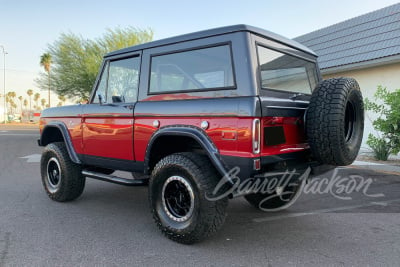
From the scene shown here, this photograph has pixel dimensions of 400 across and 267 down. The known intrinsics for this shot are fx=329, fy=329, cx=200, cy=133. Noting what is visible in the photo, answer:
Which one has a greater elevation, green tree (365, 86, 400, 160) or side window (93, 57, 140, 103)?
side window (93, 57, 140, 103)

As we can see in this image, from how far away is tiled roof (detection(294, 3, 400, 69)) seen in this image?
30.0ft

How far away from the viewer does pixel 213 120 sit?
2984 millimetres

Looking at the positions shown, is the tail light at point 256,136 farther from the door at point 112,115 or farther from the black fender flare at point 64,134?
the black fender flare at point 64,134

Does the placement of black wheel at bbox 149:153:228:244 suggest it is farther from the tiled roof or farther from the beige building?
the tiled roof

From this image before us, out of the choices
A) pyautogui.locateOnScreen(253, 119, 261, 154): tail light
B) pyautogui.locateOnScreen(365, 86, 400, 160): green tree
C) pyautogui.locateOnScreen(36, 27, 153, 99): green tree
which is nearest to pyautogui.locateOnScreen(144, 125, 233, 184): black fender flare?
pyautogui.locateOnScreen(253, 119, 261, 154): tail light

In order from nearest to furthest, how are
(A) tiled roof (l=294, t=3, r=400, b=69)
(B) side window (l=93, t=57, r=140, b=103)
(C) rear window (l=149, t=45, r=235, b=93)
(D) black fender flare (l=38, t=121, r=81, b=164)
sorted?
(C) rear window (l=149, t=45, r=235, b=93) → (B) side window (l=93, t=57, r=140, b=103) → (D) black fender flare (l=38, t=121, r=81, b=164) → (A) tiled roof (l=294, t=3, r=400, b=69)

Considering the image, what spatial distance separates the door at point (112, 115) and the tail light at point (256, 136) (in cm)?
155

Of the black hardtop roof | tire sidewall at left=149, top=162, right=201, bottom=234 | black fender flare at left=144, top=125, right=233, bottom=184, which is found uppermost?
the black hardtop roof

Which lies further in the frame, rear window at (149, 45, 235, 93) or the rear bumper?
rear window at (149, 45, 235, 93)

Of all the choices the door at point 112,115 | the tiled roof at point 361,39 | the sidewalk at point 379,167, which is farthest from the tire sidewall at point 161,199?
the tiled roof at point 361,39

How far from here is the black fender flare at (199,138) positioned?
2.91 meters

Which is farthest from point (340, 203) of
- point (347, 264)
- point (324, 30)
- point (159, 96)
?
point (324, 30)

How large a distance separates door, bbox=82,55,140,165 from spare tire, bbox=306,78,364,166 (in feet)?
6.36

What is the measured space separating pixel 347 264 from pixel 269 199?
5.51 feet
